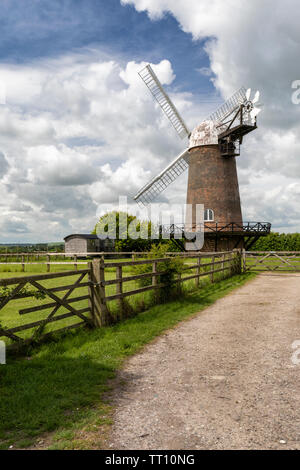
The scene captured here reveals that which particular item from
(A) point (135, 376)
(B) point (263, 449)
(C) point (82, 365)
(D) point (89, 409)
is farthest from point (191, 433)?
(C) point (82, 365)

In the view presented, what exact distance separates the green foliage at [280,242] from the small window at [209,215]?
10103mm

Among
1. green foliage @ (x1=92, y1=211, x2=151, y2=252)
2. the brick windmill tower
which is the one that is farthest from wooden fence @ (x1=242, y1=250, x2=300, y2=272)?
green foliage @ (x1=92, y1=211, x2=151, y2=252)

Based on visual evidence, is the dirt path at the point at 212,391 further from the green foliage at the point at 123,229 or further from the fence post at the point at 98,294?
the green foliage at the point at 123,229

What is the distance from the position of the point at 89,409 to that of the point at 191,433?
129 cm

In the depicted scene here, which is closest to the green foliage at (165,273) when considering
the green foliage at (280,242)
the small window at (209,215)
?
the small window at (209,215)

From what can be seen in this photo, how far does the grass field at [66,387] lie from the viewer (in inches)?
147

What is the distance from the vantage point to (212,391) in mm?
4855

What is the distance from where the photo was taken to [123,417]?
4094 millimetres

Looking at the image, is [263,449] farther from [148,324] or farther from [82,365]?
[148,324]

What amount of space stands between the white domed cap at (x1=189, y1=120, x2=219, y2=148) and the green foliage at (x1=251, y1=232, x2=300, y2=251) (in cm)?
1284

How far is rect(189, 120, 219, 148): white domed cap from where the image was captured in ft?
102

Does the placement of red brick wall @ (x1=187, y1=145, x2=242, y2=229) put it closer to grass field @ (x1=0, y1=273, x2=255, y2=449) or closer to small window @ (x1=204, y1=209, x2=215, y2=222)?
small window @ (x1=204, y1=209, x2=215, y2=222)
